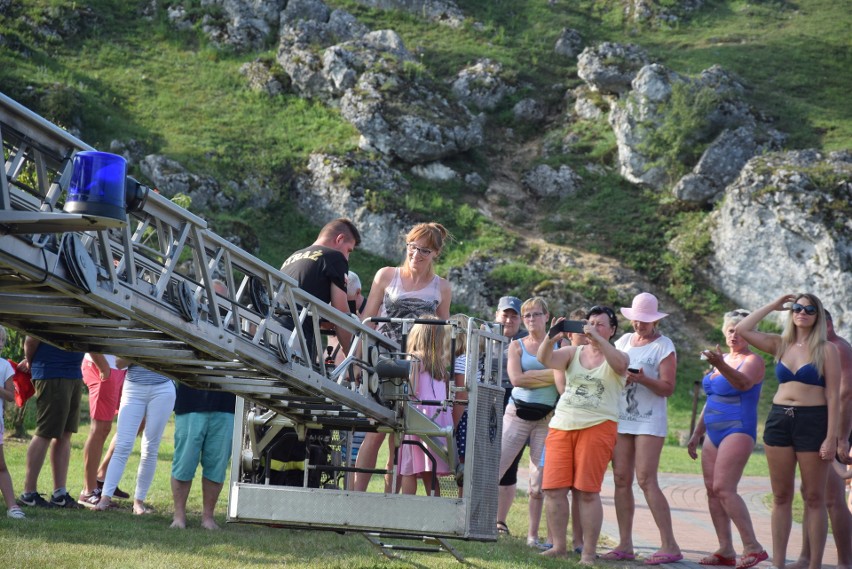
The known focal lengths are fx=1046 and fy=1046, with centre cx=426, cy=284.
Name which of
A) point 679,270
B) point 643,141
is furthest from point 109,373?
point 643,141

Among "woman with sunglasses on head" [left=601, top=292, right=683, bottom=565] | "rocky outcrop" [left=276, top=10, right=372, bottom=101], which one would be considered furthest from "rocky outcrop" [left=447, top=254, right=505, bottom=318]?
"woman with sunglasses on head" [left=601, top=292, right=683, bottom=565]

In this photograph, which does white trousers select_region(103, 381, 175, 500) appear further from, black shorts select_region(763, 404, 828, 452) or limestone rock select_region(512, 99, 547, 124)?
limestone rock select_region(512, 99, 547, 124)

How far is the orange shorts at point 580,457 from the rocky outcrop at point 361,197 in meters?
25.6

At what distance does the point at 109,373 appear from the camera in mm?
9445

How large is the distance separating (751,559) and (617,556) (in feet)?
3.23

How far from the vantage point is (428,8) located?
51.0m

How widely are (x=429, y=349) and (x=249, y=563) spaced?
1941mm

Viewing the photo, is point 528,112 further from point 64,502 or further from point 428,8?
point 64,502

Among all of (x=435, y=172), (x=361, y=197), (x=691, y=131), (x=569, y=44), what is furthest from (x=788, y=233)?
(x=569, y=44)

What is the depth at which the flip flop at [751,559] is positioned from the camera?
7.78 m

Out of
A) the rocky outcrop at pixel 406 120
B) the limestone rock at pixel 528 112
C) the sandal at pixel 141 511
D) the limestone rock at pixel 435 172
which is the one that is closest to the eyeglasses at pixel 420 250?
the sandal at pixel 141 511

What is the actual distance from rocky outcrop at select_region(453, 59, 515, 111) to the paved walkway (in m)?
28.6

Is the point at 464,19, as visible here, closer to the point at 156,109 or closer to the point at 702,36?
the point at 702,36

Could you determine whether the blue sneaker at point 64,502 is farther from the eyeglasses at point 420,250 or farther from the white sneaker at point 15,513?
the eyeglasses at point 420,250
